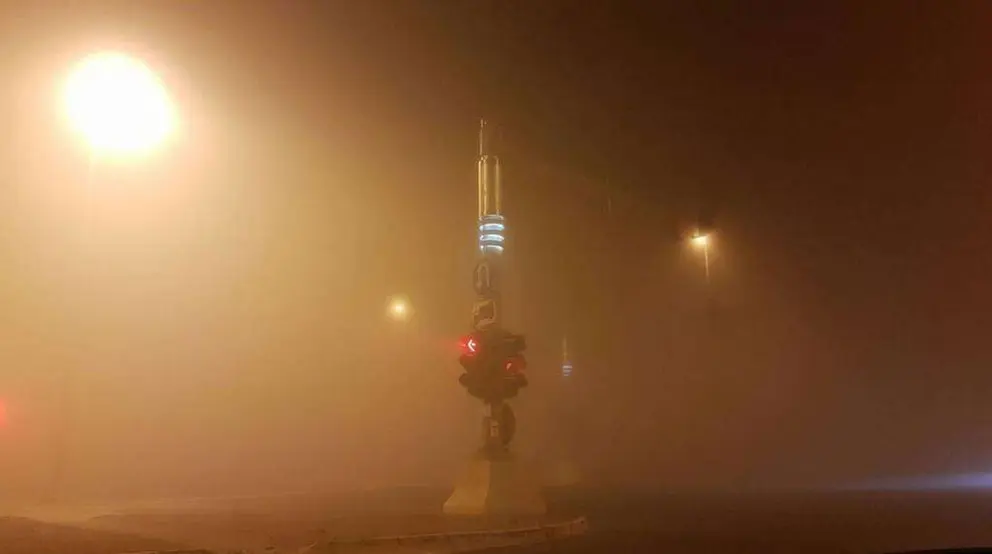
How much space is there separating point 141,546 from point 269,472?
25.5 meters

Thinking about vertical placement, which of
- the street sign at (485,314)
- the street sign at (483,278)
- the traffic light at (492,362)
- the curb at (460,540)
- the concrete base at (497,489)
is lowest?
the curb at (460,540)

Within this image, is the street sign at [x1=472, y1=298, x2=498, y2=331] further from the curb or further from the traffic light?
the curb

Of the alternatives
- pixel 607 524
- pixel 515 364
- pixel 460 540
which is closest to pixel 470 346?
pixel 515 364

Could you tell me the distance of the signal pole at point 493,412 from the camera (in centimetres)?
1684

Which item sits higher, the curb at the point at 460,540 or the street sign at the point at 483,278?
the street sign at the point at 483,278

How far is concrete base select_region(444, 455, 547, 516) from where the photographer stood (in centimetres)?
1681

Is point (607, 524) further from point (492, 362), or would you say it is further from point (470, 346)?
point (470, 346)

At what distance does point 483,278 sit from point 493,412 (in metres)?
2.50

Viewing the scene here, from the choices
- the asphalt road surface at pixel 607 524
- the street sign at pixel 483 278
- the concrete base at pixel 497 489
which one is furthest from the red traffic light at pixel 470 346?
the asphalt road surface at pixel 607 524

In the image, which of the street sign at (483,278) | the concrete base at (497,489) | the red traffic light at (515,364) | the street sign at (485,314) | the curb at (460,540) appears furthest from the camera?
the street sign at (483,278)

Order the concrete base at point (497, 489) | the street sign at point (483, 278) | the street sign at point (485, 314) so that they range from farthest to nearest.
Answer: the street sign at point (483, 278)
the street sign at point (485, 314)
the concrete base at point (497, 489)

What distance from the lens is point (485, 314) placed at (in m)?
17.6

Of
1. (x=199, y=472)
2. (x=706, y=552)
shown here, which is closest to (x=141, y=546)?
(x=706, y=552)

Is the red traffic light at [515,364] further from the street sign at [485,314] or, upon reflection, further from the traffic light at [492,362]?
the street sign at [485,314]
